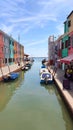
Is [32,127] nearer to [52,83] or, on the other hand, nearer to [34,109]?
[34,109]

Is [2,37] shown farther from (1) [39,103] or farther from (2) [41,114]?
(2) [41,114]

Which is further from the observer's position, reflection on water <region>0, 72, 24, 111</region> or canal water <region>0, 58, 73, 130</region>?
reflection on water <region>0, 72, 24, 111</region>

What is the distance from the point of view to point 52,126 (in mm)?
13453

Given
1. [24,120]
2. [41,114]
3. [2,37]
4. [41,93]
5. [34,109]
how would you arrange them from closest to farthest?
[24,120] < [41,114] < [34,109] < [41,93] < [2,37]

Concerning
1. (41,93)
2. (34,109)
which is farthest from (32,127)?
(41,93)

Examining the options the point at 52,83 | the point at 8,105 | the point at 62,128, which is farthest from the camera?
the point at 52,83

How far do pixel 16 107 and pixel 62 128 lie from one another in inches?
233

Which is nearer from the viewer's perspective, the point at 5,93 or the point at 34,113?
the point at 34,113

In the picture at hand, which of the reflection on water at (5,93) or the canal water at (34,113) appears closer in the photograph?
the canal water at (34,113)

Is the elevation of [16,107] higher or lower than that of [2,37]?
lower

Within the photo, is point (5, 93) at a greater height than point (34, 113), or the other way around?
point (5, 93)

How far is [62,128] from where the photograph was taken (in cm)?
1316

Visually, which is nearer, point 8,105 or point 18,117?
point 18,117

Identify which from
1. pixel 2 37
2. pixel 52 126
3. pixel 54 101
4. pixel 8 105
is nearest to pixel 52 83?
pixel 54 101
